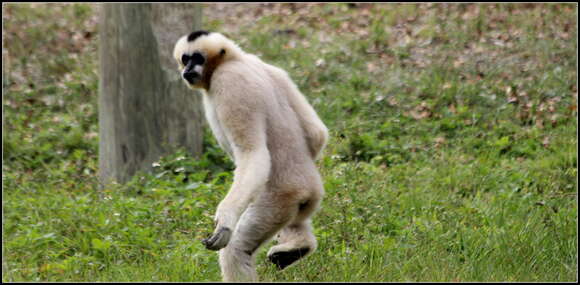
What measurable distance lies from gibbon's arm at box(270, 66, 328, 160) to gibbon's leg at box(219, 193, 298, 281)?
20.7 inches

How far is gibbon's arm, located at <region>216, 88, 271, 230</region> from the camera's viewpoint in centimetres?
424

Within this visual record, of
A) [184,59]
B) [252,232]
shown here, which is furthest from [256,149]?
[184,59]

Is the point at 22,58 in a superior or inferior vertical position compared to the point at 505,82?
superior

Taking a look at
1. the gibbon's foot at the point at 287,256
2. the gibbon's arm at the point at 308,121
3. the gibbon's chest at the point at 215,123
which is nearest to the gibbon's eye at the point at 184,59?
the gibbon's chest at the point at 215,123

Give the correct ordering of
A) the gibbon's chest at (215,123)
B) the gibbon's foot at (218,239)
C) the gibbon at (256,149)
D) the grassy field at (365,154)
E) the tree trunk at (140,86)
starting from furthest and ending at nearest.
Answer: the tree trunk at (140,86)
the grassy field at (365,154)
the gibbon's chest at (215,123)
the gibbon at (256,149)
the gibbon's foot at (218,239)

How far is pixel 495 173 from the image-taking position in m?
7.31

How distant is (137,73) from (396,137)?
295cm

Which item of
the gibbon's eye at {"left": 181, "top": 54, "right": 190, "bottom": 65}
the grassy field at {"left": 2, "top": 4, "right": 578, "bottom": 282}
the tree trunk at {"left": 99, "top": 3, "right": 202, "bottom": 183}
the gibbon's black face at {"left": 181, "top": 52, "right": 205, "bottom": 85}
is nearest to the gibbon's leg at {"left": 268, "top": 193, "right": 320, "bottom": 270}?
the grassy field at {"left": 2, "top": 4, "right": 578, "bottom": 282}

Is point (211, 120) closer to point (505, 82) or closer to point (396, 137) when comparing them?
point (396, 137)

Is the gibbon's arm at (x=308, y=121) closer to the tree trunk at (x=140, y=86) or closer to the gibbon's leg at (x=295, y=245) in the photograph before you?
the gibbon's leg at (x=295, y=245)

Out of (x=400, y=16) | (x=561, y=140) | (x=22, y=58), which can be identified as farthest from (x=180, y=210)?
(x=400, y=16)

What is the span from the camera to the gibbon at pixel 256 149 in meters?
4.41

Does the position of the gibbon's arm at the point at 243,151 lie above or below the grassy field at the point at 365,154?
above

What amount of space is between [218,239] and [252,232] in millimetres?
499
